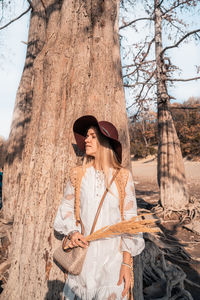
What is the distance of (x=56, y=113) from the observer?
6.53 feet

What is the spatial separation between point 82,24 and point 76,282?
97.6 inches

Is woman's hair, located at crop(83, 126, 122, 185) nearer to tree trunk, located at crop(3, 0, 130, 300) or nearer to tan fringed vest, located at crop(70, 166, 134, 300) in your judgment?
tan fringed vest, located at crop(70, 166, 134, 300)

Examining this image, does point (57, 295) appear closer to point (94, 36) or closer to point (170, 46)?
point (94, 36)

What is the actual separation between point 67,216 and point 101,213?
27cm

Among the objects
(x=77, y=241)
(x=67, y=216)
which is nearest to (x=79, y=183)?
(x=67, y=216)

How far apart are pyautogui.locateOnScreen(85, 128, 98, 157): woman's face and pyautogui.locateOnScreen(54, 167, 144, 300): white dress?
0.19 meters

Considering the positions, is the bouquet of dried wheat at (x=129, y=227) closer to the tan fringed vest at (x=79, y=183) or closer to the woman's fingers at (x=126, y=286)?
the tan fringed vest at (x=79, y=183)

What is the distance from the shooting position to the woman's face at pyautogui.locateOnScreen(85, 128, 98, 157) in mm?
1636

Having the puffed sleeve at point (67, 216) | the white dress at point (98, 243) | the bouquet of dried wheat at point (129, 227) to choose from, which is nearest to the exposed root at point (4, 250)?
the white dress at point (98, 243)

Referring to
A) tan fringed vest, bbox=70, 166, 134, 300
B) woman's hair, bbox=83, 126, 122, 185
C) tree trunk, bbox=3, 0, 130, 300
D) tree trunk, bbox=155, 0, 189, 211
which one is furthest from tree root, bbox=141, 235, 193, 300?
tree trunk, bbox=155, 0, 189, 211

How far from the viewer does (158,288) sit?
93.6 inches

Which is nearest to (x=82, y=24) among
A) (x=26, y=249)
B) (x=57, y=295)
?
(x=26, y=249)

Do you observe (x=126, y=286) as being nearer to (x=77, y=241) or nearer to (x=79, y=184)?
(x=77, y=241)

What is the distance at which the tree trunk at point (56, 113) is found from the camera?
172 centimetres
